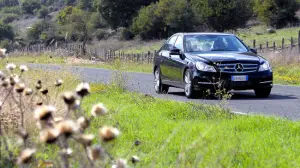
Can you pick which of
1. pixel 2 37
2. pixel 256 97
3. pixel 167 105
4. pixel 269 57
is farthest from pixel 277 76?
pixel 2 37

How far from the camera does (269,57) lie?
27.3 m

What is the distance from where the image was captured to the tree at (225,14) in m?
62.6

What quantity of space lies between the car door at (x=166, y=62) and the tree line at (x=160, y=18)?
3797cm

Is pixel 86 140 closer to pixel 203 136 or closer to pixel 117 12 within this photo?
pixel 203 136

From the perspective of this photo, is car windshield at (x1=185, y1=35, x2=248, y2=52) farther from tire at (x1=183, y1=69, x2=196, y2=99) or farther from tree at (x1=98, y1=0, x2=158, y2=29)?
tree at (x1=98, y1=0, x2=158, y2=29)

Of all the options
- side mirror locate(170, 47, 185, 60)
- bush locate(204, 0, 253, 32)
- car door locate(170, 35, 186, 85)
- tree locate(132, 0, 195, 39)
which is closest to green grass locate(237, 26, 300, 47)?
bush locate(204, 0, 253, 32)

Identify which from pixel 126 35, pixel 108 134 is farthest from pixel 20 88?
pixel 126 35

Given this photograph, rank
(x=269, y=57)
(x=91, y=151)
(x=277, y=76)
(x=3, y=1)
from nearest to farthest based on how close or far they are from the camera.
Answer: (x=91, y=151) → (x=277, y=76) → (x=269, y=57) → (x=3, y=1)

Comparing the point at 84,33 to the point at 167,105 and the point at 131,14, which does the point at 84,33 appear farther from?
the point at 167,105

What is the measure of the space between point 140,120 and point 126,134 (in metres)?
1.25

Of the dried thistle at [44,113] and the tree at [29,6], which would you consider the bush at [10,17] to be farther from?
the dried thistle at [44,113]

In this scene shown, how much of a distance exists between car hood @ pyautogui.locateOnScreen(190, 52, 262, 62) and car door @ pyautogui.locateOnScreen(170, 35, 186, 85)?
16.1 inches

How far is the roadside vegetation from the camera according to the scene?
5.02 metres

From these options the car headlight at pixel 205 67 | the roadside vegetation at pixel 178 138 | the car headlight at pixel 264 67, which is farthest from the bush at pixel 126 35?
the roadside vegetation at pixel 178 138
